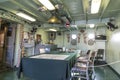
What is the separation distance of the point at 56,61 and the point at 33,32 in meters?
4.87

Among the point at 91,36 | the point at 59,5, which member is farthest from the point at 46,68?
the point at 91,36

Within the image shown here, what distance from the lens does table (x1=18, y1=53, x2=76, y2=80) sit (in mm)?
2754

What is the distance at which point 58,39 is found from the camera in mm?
10188

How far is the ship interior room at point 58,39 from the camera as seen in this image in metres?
3.06

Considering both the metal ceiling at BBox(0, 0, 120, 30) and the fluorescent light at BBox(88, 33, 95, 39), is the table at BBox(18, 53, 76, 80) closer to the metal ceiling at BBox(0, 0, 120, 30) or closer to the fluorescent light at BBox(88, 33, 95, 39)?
the metal ceiling at BBox(0, 0, 120, 30)

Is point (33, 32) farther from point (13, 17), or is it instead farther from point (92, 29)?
point (92, 29)

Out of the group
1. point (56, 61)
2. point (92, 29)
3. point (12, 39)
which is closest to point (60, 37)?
point (92, 29)

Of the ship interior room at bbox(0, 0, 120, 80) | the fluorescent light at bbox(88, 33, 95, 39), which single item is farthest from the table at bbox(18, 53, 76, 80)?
the fluorescent light at bbox(88, 33, 95, 39)

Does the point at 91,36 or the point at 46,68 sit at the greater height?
the point at 91,36

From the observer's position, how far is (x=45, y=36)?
30.9ft

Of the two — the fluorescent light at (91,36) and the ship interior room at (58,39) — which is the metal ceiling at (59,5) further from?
the fluorescent light at (91,36)

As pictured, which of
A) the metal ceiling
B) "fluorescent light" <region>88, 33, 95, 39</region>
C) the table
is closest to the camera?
the table

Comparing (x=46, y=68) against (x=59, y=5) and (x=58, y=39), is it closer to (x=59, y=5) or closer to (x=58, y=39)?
(x=59, y=5)

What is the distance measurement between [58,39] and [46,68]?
7.38 metres
